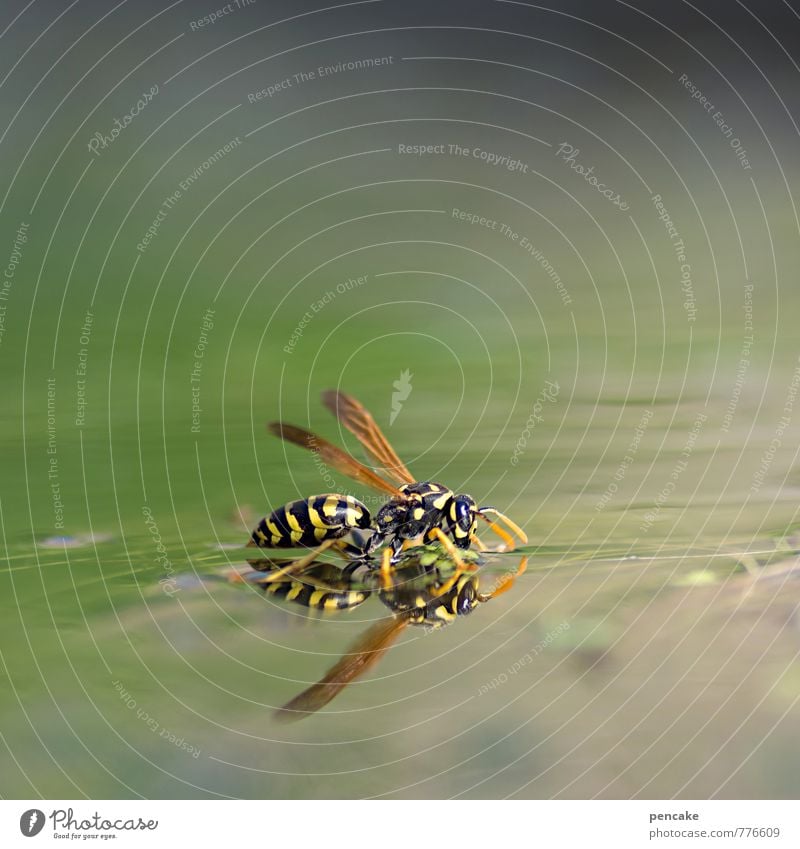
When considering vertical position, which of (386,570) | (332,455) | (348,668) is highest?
(332,455)

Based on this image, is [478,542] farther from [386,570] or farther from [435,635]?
[435,635]

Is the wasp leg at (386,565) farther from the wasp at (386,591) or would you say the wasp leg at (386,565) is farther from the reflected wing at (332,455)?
the reflected wing at (332,455)

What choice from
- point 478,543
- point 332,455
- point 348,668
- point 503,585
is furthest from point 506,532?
point 348,668

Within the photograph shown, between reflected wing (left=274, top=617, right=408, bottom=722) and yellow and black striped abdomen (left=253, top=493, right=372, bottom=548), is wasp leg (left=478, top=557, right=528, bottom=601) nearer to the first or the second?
reflected wing (left=274, top=617, right=408, bottom=722)

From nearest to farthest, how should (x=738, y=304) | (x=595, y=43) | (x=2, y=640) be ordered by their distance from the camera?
1. (x=2, y=640)
2. (x=738, y=304)
3. (x=595, y=43)

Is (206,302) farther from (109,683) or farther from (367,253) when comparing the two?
(109,683)

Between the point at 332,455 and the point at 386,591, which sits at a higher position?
the point at 332,455

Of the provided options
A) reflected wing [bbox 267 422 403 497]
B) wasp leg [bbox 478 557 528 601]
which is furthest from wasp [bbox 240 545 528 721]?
reflected wing [bbox 267 422 403 497]

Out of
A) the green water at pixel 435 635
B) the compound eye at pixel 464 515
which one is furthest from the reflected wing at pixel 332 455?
the green water at pixel 435 635
